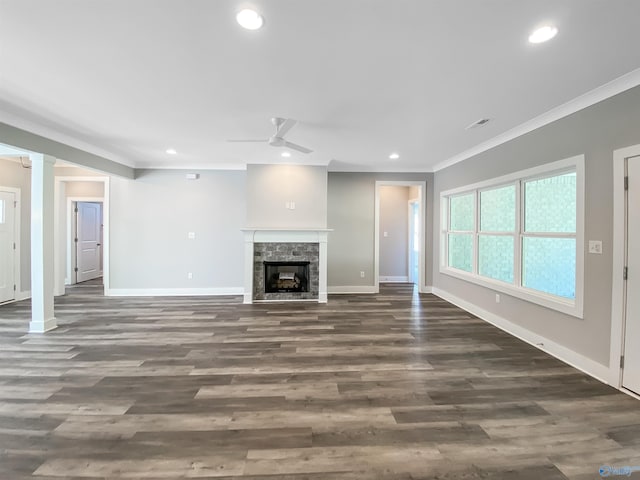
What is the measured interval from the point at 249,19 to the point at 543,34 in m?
1.86

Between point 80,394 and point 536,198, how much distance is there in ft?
16.9

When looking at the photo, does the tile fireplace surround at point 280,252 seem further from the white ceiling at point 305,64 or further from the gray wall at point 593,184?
the gray wall at point 593,184

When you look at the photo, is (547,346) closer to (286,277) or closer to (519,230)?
Result: (519,230)

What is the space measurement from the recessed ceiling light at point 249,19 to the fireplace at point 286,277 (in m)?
4.11

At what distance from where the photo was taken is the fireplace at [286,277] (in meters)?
5.45

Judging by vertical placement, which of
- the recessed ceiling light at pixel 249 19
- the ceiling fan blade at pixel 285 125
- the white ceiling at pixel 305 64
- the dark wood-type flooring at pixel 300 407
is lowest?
the dark wood-type flooring at pixel 300 407

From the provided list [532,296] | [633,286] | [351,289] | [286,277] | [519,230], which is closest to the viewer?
[633,286]

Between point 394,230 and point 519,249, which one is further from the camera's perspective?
point 394,230

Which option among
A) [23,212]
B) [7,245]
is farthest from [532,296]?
[23,212]

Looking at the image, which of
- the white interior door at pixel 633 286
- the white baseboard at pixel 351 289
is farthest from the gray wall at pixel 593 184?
the white baseboard at pixel 351 289

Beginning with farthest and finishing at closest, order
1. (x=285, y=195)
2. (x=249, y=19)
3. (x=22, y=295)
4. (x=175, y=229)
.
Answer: (x=175, y=229)
(x=285, y=195)
(x=22, y=295)
(x=249, y=19)

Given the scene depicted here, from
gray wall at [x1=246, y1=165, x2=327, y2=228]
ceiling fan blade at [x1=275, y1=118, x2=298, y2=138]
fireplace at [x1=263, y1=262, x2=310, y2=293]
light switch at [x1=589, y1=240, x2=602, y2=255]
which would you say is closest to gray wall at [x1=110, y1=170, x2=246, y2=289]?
gray wall at [x1=246, y1=165, x2=327, y2=228]

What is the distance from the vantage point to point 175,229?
5.71 meters

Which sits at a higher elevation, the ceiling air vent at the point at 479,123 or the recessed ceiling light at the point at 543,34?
the ceiling air vent at the point at 479,123
